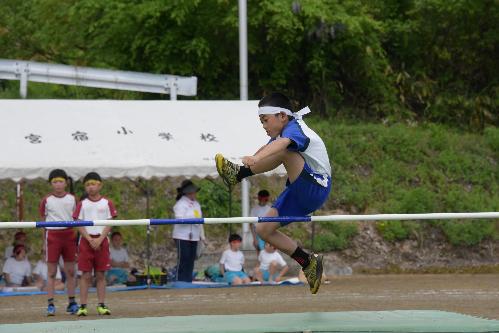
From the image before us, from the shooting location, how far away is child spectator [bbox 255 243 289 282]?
18359 millimetres

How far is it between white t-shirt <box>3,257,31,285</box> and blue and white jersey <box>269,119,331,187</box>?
26.8 feet

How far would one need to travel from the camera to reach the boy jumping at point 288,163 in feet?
33.5

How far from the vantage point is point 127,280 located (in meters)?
18.2

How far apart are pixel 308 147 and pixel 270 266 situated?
8.12 m

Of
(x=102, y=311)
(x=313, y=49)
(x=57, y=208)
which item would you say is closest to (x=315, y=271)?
(x=102, y=311)

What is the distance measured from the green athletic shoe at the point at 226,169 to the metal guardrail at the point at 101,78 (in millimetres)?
9700

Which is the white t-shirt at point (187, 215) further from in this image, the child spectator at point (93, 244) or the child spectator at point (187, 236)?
the child spectator at point (93, 244)

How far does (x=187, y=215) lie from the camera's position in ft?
58.7

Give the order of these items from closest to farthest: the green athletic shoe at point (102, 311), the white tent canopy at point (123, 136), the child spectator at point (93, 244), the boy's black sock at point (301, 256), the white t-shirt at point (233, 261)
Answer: the boy's black sock at point (301, 256)
the child spectator at point (93, 244)
the green athletic shoe at point (102, 311)
the white tent canopy at point (123, 136)
the white t-shirt at point (233, 261)

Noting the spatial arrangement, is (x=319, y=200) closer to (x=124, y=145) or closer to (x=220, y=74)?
(x=124, y=145)

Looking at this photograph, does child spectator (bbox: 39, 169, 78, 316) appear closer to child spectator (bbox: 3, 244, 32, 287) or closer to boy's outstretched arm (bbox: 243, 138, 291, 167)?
child spectator (bbox: 3, 244, 32, 287)

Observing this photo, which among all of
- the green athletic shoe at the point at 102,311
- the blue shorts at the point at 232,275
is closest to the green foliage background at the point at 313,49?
the blue shorts at the point at 232,275

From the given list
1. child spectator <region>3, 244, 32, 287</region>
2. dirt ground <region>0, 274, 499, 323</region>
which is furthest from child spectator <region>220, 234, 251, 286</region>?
child spectator <region>3, 244, 32, 287</region>

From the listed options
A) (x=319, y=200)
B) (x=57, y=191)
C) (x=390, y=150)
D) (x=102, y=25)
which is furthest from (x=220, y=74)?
(x=319, y=200)
